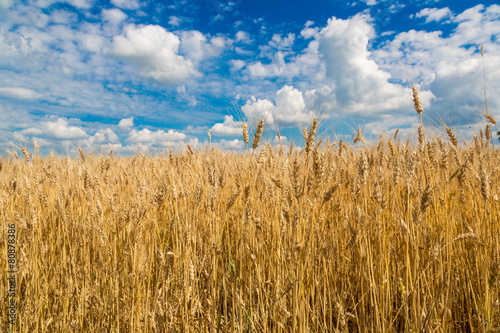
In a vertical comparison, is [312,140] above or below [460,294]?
above

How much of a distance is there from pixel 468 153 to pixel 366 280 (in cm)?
168

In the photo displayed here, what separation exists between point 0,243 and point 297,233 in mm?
2836

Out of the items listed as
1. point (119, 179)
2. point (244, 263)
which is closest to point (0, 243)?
point (119, 179)

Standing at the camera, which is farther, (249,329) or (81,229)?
(81,229)

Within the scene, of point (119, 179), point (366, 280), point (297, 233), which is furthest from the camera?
point (119, 179)

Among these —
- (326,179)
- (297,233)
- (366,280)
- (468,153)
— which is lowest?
(366,280)

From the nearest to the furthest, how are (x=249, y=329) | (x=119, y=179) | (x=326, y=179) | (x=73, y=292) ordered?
(x=249, y=329) < (x=73, y=292) < (x=326, y=179) < (x=119, y=179)

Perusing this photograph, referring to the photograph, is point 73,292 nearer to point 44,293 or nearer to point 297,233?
point 44,293

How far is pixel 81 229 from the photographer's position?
2.52m

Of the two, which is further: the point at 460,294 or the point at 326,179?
the point at 326,179

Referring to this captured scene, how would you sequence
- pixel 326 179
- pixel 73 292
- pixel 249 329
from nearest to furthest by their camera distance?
pixel 249 329
pixel 73 292
pixel 326 179

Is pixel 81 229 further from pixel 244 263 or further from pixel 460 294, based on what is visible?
pixel 460 294

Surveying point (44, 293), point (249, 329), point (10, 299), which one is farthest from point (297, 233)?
point (10, 299)

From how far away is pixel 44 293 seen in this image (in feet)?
6.54
